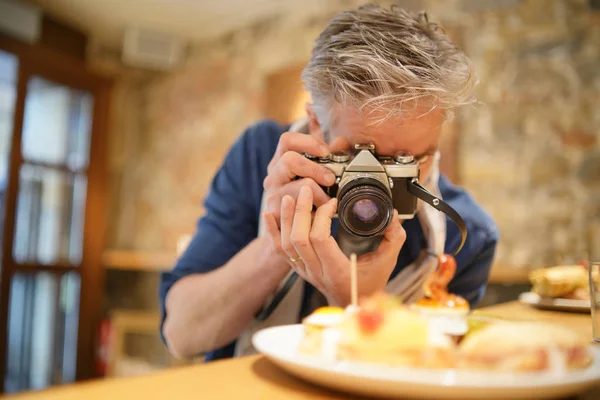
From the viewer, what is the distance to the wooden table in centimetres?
30

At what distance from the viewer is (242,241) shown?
0.82 m

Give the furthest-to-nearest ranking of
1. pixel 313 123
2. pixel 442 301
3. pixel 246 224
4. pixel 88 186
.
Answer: pixel 88 186 < pixel 246 224 < pixel 313 123 < pixel 442 301

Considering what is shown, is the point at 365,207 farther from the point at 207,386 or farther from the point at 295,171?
the point at 207,386

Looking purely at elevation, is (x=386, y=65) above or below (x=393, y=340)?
above

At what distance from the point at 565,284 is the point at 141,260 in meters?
2.04

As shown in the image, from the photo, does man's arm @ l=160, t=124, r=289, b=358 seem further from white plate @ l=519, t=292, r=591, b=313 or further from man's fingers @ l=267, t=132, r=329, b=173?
white plate @ l=519, t=292, r=591, b=313

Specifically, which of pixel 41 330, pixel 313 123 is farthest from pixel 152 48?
pixel 313 123

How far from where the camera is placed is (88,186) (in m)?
2.71

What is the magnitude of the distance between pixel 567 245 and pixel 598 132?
0.40 meters

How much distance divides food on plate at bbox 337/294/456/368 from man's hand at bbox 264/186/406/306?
0.62 feet

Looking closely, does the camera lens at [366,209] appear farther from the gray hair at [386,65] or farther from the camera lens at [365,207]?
the gray hair at [386,65]

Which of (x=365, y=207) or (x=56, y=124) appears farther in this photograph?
(x=56, y=124)

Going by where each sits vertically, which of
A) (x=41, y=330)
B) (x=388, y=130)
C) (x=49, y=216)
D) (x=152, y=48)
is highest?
(x=152, y=48)

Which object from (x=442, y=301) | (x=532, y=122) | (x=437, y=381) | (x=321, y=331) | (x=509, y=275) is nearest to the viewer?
(x=437, y=381)
